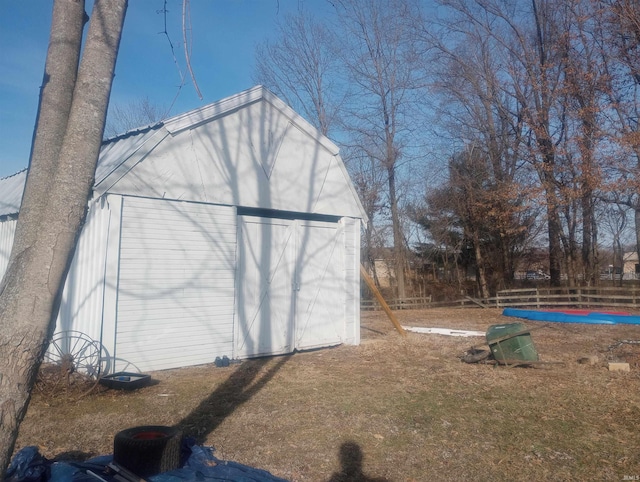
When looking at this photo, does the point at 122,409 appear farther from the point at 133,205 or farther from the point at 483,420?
the point at 483,420

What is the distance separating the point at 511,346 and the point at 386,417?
3.72 metres

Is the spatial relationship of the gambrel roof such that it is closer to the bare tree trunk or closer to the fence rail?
the bare tree trunk

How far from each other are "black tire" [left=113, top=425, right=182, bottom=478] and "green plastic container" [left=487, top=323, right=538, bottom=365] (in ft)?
20.8

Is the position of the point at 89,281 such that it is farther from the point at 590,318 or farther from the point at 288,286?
the point at 590,318

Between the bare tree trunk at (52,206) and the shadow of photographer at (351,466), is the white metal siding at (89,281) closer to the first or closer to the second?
the shadow of photographer at (351,466)

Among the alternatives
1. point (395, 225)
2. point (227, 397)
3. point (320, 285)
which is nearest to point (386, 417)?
point (227, 397)

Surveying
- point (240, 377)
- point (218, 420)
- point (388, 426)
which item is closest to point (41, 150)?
point (218, 420)

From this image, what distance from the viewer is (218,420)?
255 inches

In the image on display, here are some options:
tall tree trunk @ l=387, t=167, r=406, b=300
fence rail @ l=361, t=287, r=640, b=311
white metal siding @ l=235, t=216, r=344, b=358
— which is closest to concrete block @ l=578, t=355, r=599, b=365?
white metal siding @ l=235, t=216, r=344, b=358

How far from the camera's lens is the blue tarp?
12.4 ft

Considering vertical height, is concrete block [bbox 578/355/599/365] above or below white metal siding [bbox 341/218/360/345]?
below

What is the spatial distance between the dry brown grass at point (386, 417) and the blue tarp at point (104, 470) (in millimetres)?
606

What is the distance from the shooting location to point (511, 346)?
9445 millimetres

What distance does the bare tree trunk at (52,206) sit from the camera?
2.84m
